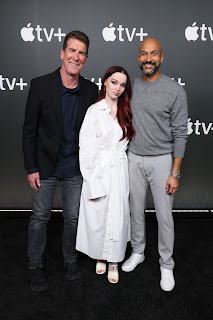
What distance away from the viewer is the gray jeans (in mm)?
2217

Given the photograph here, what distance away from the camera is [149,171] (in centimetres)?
225

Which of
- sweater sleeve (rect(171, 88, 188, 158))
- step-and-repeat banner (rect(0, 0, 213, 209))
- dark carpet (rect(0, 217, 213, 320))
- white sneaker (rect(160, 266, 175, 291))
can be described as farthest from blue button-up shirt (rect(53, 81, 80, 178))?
step-and-repeat banner (rect(0, 0, 213, 209))

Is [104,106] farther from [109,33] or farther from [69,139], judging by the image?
[109,33]

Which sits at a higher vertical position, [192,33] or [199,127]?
[192,33]

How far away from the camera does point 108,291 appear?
2.21 meters

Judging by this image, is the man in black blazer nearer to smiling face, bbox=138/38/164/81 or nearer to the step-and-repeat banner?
smiling face, bbox=138/38/164/81

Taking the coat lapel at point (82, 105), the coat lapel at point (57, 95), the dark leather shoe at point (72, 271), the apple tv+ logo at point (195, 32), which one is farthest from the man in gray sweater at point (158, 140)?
the apple tv+ logo at point (195, 32)

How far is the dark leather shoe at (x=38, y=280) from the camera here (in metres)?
2.22

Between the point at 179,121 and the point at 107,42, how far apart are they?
4.66ft

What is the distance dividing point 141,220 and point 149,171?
403mm

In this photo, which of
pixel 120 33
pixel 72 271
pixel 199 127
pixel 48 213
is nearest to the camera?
pixel 48 213

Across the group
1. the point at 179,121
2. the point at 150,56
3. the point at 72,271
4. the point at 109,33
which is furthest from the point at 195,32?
the point at 72,271

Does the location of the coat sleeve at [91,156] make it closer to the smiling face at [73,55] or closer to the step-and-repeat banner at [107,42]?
the smiling face at [73,55]

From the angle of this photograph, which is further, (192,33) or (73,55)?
(192,33)
